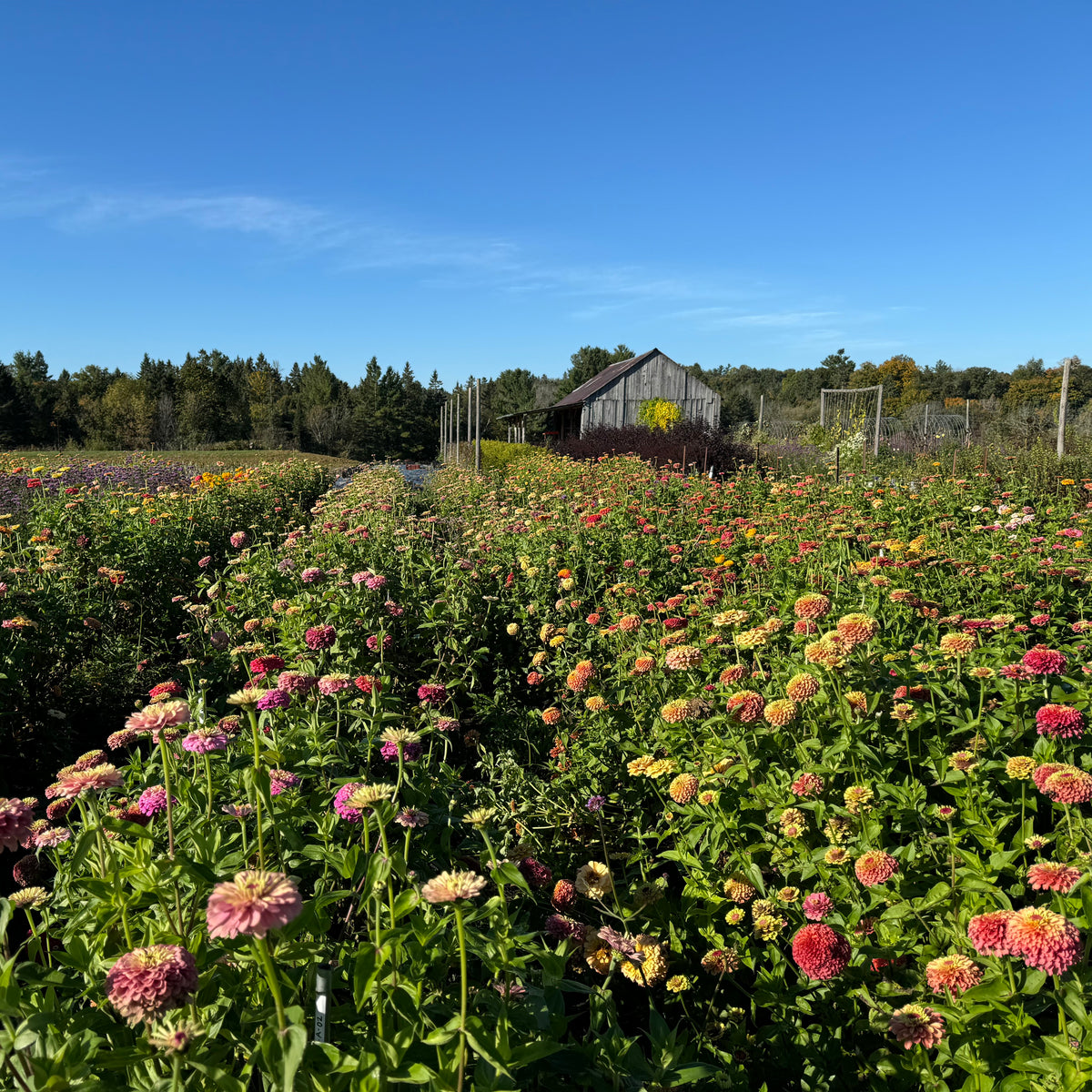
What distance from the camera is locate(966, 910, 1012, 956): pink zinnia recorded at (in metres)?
1.25

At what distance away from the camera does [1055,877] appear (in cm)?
145

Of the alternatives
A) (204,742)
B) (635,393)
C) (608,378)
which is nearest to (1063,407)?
(204,742)

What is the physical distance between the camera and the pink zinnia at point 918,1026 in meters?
1.54

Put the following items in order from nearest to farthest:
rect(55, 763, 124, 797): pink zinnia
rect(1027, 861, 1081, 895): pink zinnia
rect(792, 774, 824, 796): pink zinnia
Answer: rect(55, 763, 124, 797): pink zinnia
rect(1027, 861, 1081, 895): pink zinnia
rect(792, 774, 824, 796): pink zinnia

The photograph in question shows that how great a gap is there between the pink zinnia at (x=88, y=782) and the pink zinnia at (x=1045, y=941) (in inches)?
61.2

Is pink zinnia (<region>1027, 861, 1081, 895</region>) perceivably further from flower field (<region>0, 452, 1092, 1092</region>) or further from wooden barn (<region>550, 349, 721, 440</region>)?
wooden barn (<region>550, 349, 721, 440</region>)

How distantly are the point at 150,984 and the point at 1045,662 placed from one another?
220cm

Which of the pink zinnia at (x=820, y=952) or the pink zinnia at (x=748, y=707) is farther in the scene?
the pink zinnia at (x=748, y=707)

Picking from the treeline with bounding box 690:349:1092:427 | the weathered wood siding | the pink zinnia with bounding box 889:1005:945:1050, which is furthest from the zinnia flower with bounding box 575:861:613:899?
the treeline with bounding box 690:349:1092:427

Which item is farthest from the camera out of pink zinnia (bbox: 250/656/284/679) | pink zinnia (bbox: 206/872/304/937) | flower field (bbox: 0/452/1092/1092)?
pink zinnia (bbox: 250/656/284/679)

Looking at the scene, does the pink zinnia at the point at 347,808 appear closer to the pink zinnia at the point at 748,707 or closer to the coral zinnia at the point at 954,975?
the pink zinnia at the point at 748,707

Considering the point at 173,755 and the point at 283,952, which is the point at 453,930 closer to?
the point at 283,952

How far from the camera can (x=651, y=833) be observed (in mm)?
2268

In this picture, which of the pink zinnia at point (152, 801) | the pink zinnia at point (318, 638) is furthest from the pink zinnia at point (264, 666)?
the pink zinnia at point (152, 801)
